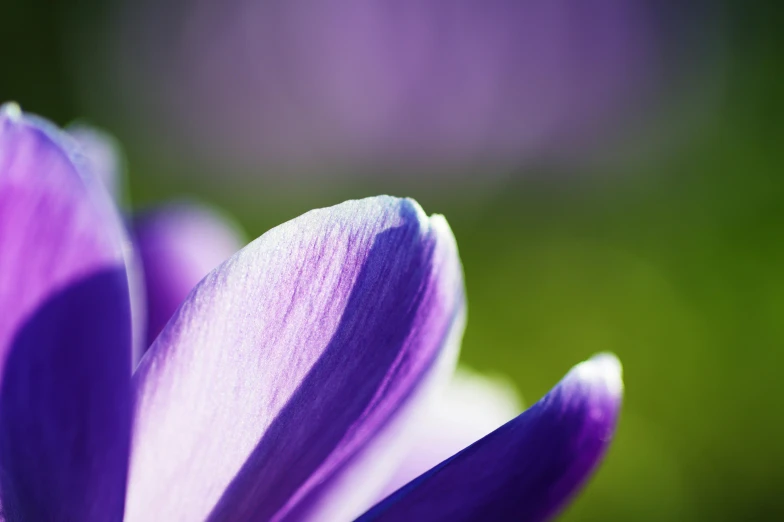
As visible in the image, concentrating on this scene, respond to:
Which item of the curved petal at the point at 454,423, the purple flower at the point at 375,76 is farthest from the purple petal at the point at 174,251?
the purple flower at the point at 375,76

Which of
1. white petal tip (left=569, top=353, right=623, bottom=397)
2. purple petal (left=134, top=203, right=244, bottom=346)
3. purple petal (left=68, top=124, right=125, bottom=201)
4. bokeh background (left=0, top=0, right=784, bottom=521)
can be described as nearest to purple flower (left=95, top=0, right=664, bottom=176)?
bokeh background (left=0, top=0, right=784, bottom=521)

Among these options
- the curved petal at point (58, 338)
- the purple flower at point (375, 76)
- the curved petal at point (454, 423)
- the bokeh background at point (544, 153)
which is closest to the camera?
the curved petal at point (58, 338)

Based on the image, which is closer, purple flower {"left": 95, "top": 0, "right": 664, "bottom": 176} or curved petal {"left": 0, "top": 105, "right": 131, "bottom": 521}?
curved petal {"left": 0, "top": 105, "right": 131, "bottom": 521}

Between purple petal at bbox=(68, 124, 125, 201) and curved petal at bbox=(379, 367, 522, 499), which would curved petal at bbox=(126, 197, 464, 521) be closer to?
curved petal at bbox=(379, 367, 522, 499)

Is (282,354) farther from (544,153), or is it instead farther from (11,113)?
(544,153)

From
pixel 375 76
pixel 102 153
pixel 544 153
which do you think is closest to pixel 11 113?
pixel 102 153

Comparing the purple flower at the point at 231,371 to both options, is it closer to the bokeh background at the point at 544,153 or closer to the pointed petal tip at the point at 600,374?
the pointed petal tip at the point at 600,374
